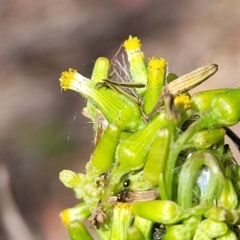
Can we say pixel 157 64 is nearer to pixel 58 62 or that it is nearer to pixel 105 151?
pixel 105 151

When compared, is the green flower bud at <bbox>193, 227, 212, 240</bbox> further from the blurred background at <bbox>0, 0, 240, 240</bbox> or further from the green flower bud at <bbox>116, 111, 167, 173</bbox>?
the blurred background at <bbox>0, 0, 240, 240</bbox>

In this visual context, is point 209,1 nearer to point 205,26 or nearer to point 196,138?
point 205,26

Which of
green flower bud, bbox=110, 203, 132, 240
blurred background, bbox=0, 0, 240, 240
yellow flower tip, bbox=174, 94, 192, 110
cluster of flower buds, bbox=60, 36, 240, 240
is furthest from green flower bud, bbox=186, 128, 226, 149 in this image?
blurred background, bbox=0, 0, 240, 240

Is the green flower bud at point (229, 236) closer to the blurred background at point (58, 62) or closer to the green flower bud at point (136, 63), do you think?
the green flower bud at point (136, 63)

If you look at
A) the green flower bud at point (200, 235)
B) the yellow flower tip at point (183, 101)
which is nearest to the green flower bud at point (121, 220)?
the green flower bud at point (200, 235)

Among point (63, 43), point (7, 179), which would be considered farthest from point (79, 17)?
point (7, 179)

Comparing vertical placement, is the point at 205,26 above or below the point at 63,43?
below

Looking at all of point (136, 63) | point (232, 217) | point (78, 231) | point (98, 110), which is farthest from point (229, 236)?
point (136, 63)
